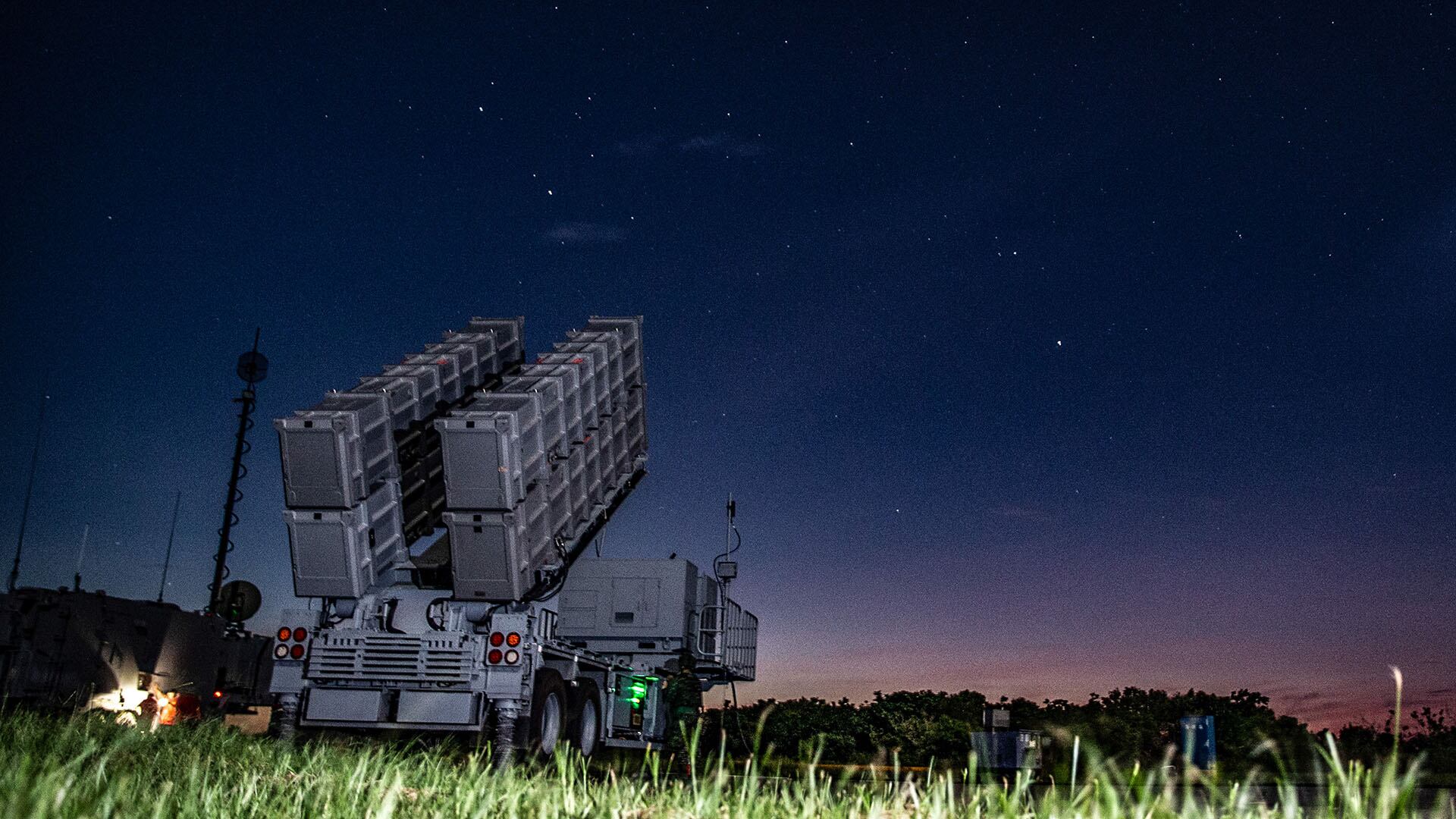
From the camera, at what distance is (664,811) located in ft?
10.9

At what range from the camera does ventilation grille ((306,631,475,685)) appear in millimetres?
12234

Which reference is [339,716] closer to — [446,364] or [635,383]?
[446,364]

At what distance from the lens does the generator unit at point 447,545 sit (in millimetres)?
11836

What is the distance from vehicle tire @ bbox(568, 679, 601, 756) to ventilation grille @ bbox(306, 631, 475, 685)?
201cm

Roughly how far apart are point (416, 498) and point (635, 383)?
371 centimetres

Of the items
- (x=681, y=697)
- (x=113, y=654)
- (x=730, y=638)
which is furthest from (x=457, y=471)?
(x=113, y=654)

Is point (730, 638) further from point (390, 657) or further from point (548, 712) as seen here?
point (390, 657)

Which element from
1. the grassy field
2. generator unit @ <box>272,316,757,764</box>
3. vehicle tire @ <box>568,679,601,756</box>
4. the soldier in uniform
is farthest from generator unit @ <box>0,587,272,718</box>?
the grassy field

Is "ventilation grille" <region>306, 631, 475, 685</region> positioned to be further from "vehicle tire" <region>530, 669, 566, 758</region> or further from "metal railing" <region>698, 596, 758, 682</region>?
"metal railing" <region>698, 596, 758, 682</region>

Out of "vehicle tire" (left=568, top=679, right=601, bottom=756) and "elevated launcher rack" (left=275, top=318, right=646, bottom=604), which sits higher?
"elevated launcher rack" (left=275, top=318, right=646, bottom=604)

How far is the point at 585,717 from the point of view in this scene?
46.9 ft

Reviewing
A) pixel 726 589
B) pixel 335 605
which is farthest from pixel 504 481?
pixel 726 589

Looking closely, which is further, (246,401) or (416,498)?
(246,401)

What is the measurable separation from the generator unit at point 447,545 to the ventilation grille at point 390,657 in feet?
0.06
